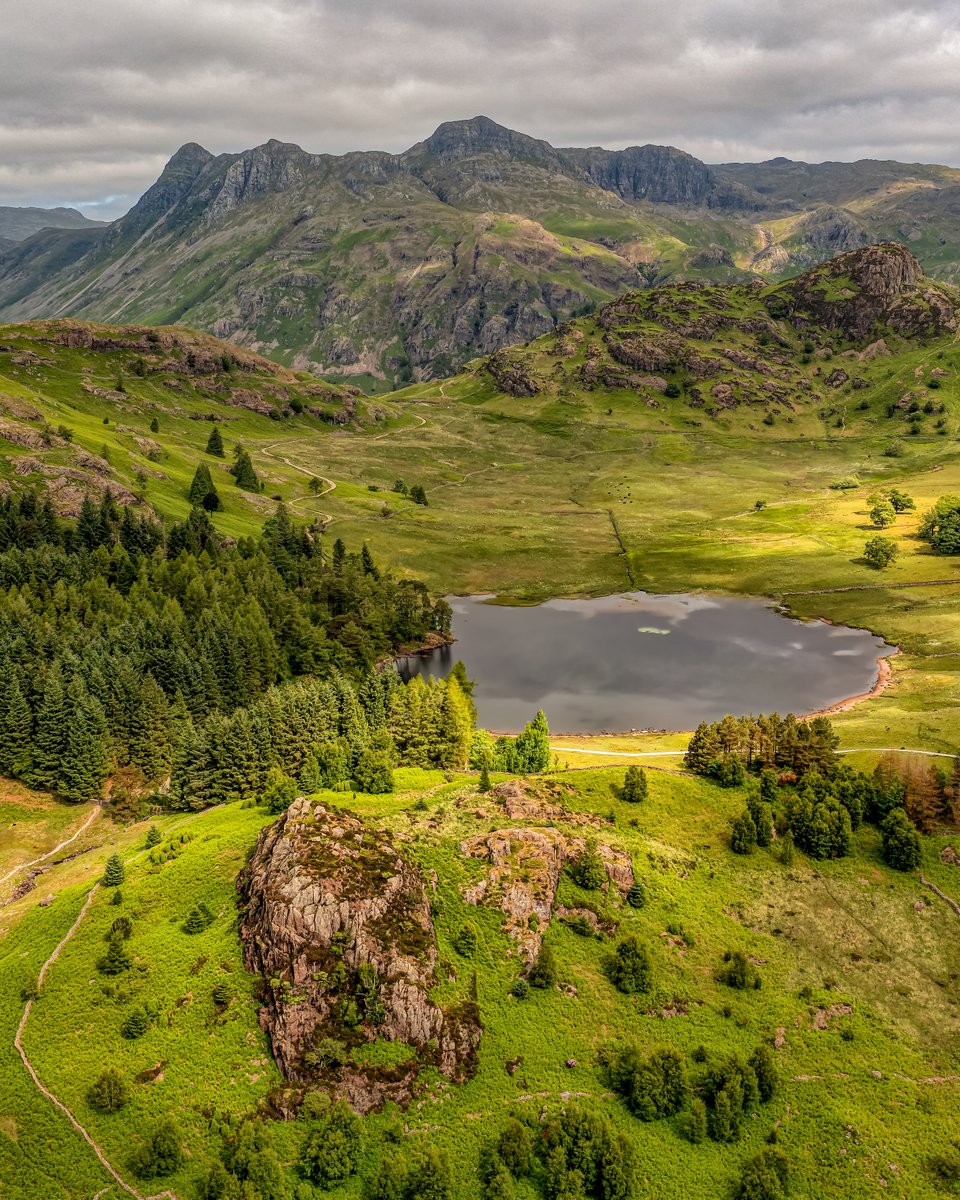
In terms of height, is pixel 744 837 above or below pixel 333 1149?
above

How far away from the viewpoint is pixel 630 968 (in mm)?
59125

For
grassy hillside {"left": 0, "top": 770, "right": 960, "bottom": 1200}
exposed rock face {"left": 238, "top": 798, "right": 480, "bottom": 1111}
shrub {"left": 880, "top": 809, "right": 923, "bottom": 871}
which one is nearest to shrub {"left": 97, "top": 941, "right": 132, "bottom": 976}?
grassy hillside {"left": 0, "top": 770, "right": 960, "bottom": 1200}

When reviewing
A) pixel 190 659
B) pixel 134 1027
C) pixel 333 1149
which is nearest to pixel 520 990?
pixel 333 1149

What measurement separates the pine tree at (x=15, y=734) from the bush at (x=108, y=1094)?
62.3m

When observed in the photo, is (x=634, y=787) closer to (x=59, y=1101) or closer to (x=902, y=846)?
(x=902, y=846)

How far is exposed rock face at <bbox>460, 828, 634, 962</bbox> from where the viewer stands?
6072 centimetres

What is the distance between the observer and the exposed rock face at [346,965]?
4988 cm

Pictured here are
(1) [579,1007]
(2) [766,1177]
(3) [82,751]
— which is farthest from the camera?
(3) [82,751]

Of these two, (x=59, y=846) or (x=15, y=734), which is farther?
(x=15, y=734)

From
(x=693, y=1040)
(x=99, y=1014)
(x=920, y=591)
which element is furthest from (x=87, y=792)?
(x=920, y=591)

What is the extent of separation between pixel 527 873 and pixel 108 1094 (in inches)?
1313

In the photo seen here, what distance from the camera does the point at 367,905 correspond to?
53.9 m

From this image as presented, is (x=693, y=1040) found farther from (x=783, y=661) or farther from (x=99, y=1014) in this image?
(x=783, y=661)

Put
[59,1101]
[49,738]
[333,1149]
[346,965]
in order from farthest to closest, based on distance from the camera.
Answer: [49,738] < [346,965] < [59,1101] < [333,1149]
